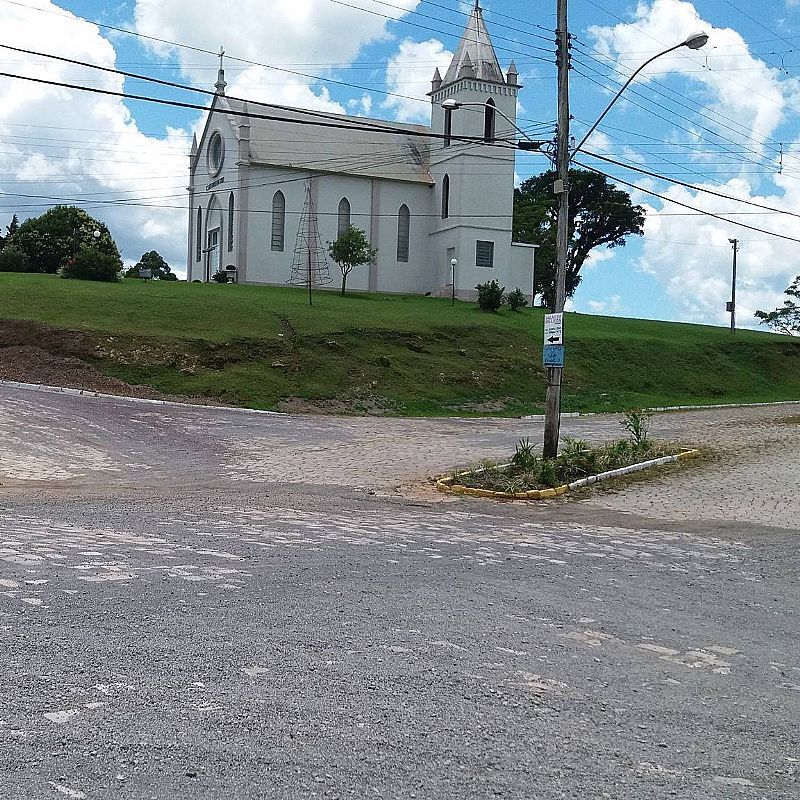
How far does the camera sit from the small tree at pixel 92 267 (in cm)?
4562

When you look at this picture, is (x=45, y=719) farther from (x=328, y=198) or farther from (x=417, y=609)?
(x=328, y=198)

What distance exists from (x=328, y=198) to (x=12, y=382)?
35.7 meters

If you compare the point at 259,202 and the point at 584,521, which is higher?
the point at 259,202

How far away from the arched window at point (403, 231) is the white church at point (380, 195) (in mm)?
95

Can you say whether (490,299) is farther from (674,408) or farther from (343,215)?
(343,215)

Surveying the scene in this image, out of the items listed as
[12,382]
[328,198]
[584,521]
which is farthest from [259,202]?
[584,521]

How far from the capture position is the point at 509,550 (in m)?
10.2

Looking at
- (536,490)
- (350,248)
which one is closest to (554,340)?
(536,490)

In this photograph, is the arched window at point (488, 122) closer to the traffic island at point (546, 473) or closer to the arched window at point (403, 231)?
the arched window at point (403, 231)

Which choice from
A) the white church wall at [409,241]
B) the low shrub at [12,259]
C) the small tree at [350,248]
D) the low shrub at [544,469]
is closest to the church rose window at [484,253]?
the white church wall at [409,241]

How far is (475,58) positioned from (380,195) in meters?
10.6

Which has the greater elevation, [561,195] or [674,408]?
[561,195]

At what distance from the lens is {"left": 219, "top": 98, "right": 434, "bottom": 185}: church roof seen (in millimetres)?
58656

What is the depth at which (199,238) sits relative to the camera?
63.9m
